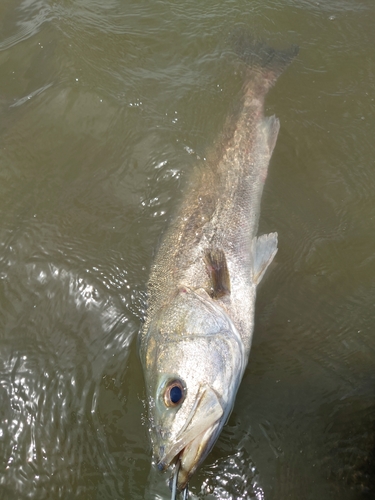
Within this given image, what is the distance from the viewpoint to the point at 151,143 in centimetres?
454

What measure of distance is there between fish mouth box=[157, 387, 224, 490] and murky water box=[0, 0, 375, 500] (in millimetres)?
570

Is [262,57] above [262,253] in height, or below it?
above

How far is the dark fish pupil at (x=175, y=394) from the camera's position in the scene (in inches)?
106

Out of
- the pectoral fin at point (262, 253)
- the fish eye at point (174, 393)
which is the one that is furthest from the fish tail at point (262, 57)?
the fish eye at point (174, 393)

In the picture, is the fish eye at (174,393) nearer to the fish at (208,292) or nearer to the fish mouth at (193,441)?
the fish at (208,292)

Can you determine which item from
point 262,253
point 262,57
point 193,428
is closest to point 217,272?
point 262,253

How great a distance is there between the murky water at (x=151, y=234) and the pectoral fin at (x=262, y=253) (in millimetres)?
364

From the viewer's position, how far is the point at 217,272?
11.0 ft

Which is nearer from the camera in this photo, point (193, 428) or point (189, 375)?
point (193, 428)

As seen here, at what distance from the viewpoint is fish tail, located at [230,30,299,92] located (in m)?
4.74

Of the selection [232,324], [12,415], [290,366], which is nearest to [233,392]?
[232,324]

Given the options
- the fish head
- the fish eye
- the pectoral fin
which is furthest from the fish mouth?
the pectoral fin

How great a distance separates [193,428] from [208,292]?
1.01m

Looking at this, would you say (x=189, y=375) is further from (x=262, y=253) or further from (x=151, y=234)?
(x=151, y=234)
